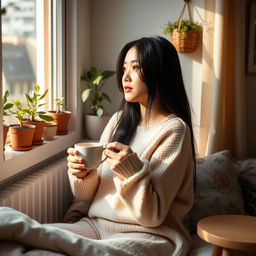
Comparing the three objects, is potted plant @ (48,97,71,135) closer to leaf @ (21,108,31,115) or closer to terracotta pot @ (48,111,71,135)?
terracotta pot @ (48,111,71,135)

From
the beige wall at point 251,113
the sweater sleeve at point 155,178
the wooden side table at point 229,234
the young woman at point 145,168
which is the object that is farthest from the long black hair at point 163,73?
the beige wall at point 251,113

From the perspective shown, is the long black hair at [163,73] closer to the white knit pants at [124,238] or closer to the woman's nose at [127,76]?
the woman's nose at [127,76]

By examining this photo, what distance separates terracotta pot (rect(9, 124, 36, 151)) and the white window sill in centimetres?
3

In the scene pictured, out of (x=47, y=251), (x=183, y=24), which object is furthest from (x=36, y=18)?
(x=47, y=251)

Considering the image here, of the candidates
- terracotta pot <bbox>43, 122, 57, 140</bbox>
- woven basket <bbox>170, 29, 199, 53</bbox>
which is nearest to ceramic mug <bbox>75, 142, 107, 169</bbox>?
terracotta pot <bbox>43, 122, 57, 140</bbox>

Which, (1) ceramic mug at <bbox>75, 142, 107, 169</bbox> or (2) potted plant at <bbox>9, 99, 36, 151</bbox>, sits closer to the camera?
(1) ceramic mug at <bbox>75, 142, 107, 169</bbox>

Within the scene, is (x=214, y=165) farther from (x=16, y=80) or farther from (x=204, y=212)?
(x=16, y=80)

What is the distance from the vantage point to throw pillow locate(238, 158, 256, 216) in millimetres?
2242

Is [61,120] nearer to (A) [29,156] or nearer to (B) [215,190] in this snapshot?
(A) [29,156]

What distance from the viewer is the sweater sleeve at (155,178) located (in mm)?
1620

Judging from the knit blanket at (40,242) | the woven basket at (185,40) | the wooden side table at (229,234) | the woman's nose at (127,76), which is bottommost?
the wooden side table at (229,234)

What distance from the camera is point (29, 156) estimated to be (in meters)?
2.09

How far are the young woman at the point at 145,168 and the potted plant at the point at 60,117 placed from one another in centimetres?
55

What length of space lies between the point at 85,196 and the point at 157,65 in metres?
0.60
